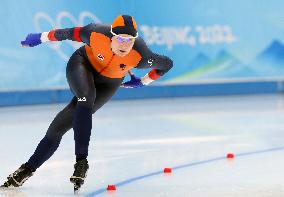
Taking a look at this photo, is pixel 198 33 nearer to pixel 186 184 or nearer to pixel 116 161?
pixel 116 161

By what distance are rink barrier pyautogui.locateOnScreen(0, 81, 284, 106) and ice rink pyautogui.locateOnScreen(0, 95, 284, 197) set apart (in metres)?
0.57

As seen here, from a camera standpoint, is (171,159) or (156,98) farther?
(156,98)

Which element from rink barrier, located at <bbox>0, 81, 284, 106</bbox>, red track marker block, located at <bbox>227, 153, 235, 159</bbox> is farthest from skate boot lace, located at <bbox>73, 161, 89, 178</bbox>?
rink barrier, located at <bbox>0, 81, 284, 106</bbox>

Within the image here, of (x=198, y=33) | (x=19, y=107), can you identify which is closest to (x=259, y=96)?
(x=198, y=33)

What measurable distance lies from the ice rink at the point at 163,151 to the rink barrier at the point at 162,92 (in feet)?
1.86

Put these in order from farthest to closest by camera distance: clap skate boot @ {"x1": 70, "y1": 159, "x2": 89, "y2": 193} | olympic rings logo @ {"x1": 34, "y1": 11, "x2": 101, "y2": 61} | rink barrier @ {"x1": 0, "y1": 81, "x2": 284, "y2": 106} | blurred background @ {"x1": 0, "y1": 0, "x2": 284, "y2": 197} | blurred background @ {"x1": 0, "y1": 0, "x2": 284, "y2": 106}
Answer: rink barrier @ {"x1": 0, "y1": 81, "x2": 284, "y2": 106}
olympic rings logo @ {"x1": 34, "y1": 11, "x2": 101, "y2": 61}
blurred background @ {"x1": 0, "y1": 0, "x2": 284, "y2": 106}
blurred background @ {"x1": 0, "y1": 0, "x2": 284, "y2": 197}
clap skate boot @ {"x1": 70, "y1": 159, "x2": 89, "y2": 193}

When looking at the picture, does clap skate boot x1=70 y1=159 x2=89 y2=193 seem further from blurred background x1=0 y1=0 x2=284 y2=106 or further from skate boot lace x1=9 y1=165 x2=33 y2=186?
blurred background x1=0 y1=0 x2=284 y2=106

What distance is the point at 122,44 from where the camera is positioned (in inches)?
166

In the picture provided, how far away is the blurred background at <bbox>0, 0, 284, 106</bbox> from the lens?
33.7 ft

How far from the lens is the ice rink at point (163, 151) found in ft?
14.8

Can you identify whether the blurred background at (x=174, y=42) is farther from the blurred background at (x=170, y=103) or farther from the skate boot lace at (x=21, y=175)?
the skate boot lace at (x=21, y=175)

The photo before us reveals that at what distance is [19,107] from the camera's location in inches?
430

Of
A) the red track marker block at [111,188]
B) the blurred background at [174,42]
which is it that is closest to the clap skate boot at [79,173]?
A: the red track marker block at [111,188]

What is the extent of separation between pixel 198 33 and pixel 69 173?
6.97 meters
